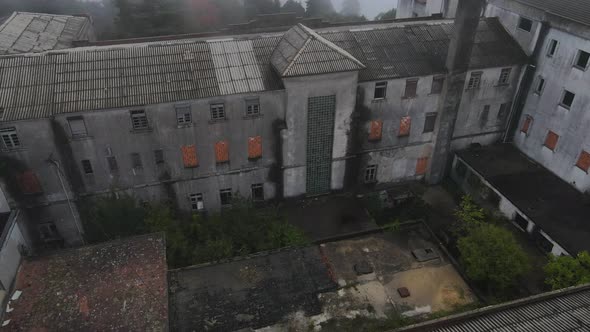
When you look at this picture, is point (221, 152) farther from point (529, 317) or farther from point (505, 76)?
point (505, 76)

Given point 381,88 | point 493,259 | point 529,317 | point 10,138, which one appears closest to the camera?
point 529,317

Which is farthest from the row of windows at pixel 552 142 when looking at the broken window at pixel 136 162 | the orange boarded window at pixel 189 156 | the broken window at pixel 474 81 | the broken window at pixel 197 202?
the broken window at pixel 136 162

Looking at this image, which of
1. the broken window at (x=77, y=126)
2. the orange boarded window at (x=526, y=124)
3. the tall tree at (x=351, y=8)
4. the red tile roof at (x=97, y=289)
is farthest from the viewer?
the tall tree at (x=351, y=8)

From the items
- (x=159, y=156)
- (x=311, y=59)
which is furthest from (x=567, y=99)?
(x=159, y=156)

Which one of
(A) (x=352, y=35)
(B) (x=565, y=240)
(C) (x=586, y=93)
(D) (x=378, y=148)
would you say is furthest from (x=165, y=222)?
(C) (x=586, y=93)

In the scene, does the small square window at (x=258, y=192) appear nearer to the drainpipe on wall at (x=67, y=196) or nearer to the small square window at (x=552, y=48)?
the drainpipe on wall at (x=67, y=196)

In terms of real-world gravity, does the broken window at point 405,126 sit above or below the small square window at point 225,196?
above
